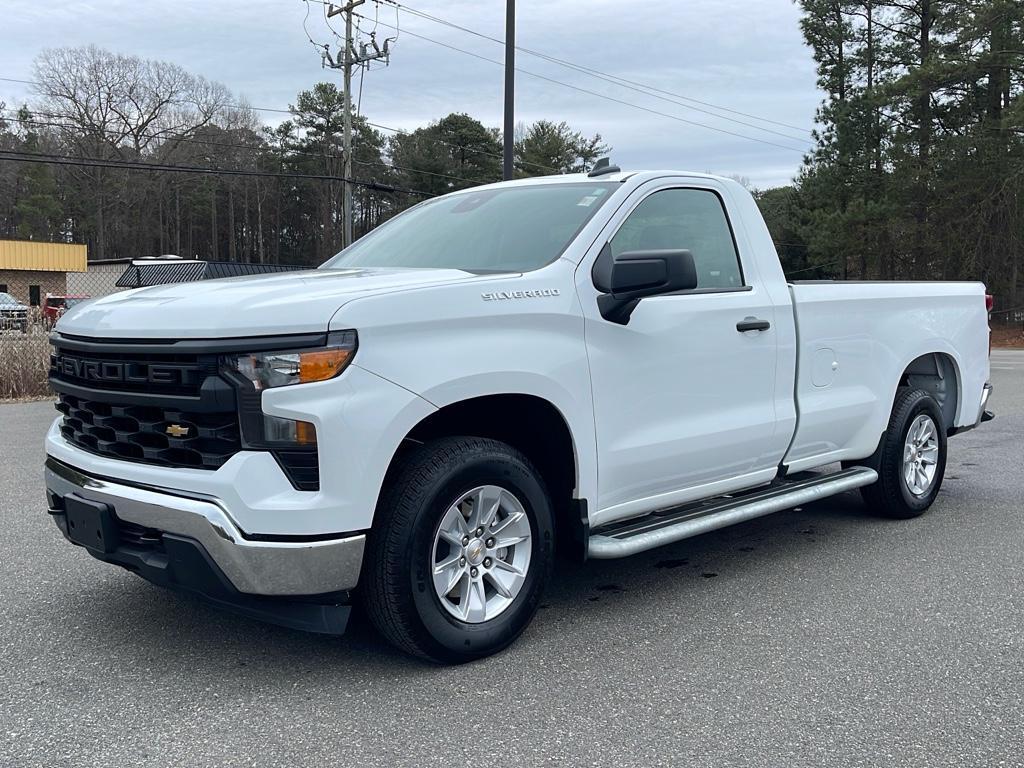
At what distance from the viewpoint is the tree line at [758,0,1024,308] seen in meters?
31.5

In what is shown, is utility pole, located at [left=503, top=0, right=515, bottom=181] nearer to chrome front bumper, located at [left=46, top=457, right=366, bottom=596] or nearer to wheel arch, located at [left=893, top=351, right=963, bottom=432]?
wheel arch, located at [left=893, top=351, right=963, bottom=432]

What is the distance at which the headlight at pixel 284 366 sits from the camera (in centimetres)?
307

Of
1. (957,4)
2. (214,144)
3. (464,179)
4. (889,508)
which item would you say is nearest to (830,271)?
(957,4)

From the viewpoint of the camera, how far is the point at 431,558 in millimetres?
3375

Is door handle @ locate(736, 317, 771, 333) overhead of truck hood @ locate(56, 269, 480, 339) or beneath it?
beneath

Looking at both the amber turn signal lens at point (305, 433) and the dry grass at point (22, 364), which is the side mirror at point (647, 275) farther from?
the dry grass at point (22, 364)

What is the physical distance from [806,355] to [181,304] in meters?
3.17

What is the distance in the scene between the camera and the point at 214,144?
6019cm

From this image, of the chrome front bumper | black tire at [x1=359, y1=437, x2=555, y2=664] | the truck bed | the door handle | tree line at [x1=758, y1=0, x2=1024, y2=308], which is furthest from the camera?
tree line at [x1=758, y1=0, x2=1024, y2=308]

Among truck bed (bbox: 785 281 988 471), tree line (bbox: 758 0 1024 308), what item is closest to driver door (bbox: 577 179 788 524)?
truck bed (bbox: 785 281 988 471)

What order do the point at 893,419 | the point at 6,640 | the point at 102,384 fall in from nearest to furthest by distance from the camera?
1. the point at 102,384
2. the point at 6,640
3. the point at 893,419

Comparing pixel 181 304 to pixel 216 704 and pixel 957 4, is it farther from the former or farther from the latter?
pixel 957 4

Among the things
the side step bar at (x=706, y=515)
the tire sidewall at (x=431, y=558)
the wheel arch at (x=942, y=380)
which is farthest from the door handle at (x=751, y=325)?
the wheel arch at (x=942, y=380)

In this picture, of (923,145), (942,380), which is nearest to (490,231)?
(942,380)
